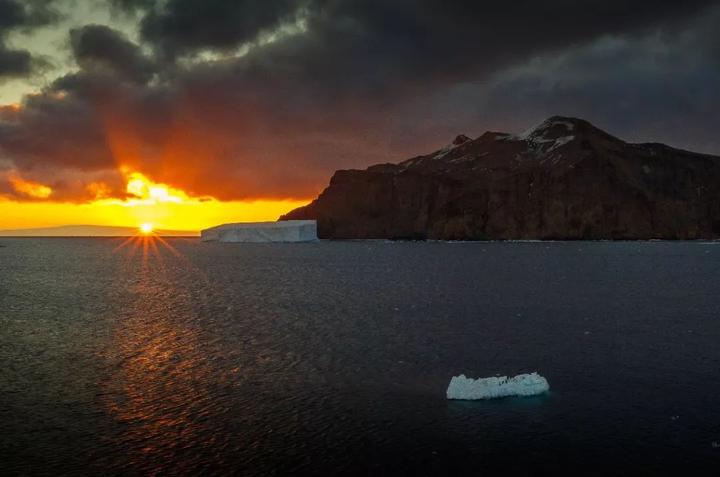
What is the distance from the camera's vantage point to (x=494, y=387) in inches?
834

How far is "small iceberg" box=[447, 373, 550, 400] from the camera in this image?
20.8 metres

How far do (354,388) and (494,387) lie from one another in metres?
5.53

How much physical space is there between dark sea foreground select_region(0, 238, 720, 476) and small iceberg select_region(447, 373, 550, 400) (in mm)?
426

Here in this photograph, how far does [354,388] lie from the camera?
74.0ft

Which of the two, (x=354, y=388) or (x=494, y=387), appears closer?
(x=494, y=387)

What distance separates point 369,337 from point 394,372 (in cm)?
846

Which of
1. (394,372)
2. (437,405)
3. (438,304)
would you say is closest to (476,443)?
(437,405)

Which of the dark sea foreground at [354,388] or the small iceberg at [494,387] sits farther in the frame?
the small iceberg at [494,387]

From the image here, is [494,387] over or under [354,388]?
over

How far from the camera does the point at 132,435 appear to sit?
17.5 meters

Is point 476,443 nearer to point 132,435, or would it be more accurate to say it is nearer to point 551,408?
point 551,408

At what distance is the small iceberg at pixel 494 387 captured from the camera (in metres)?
20.8

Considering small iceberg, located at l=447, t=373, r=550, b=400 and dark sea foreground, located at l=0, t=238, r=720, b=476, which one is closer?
dark sea foreground, located at l=0, t=238, r=720, b=476

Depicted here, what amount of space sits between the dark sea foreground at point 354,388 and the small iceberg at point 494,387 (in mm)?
426
